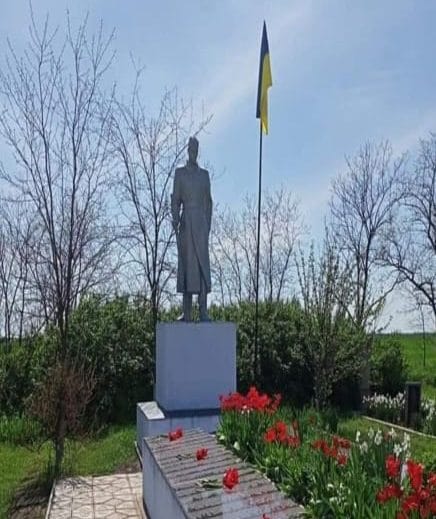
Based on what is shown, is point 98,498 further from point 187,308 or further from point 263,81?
point 263,81

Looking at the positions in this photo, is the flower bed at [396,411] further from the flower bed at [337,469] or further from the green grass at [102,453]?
the flower bed at [337,469]

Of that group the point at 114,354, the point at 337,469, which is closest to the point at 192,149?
the point at 114,354

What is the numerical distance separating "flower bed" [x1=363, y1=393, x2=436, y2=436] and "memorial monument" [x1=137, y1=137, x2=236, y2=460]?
348 cm

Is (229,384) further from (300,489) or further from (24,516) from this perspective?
(300,489)

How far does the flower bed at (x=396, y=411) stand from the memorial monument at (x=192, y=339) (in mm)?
3480

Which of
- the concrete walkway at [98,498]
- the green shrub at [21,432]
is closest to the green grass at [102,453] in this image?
the concrete walkway at [98,498]

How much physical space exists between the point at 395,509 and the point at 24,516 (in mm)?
4142

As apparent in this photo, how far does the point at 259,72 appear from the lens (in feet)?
28.4

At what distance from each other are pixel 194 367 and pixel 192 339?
30 cm

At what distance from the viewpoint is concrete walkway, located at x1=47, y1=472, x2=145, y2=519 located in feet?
17.0

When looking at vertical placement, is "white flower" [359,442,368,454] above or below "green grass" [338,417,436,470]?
above

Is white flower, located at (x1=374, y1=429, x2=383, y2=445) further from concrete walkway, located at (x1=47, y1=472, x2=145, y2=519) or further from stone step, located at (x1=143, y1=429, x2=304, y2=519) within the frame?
concrete walkway, located at (x1=47, y1=472, x2=145, y2=519)

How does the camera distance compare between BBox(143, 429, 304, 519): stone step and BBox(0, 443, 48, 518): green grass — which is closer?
BBox(143, 429, 304, 519): stone step

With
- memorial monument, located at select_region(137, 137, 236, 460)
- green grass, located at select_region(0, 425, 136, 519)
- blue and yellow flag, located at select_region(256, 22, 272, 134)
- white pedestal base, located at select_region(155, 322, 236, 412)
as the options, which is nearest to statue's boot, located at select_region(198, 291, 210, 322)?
memorial monument, located at select_region(137, 137, 236, 460)
